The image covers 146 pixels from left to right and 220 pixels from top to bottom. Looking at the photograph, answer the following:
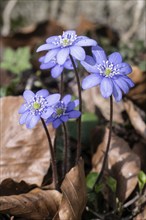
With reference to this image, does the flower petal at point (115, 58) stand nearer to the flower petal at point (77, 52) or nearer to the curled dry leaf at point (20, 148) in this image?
the flower petal at point (77, 52)

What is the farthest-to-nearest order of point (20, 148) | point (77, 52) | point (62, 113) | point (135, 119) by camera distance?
point (135, 119) → point (20, 148) → point (62, 113) → point (77, 52)

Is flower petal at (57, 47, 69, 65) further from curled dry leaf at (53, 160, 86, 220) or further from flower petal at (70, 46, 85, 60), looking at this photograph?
curled dry leaf at (53, 160, 86, 220)

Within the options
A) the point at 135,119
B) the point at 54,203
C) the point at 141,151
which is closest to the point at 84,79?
the point at 54,203

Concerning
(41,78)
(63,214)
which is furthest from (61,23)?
(63,214)

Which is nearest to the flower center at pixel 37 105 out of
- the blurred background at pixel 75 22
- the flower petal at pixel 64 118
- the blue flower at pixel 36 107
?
the blue flower at pixel 36 107

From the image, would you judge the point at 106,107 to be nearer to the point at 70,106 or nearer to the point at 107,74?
the point at 70,106

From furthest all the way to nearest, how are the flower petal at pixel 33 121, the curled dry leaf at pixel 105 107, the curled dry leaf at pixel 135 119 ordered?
the curled dry leaf at pixel 105 107 < the curled dry leaf at pixel 135 119 < the flower petal at pixel 33 121
